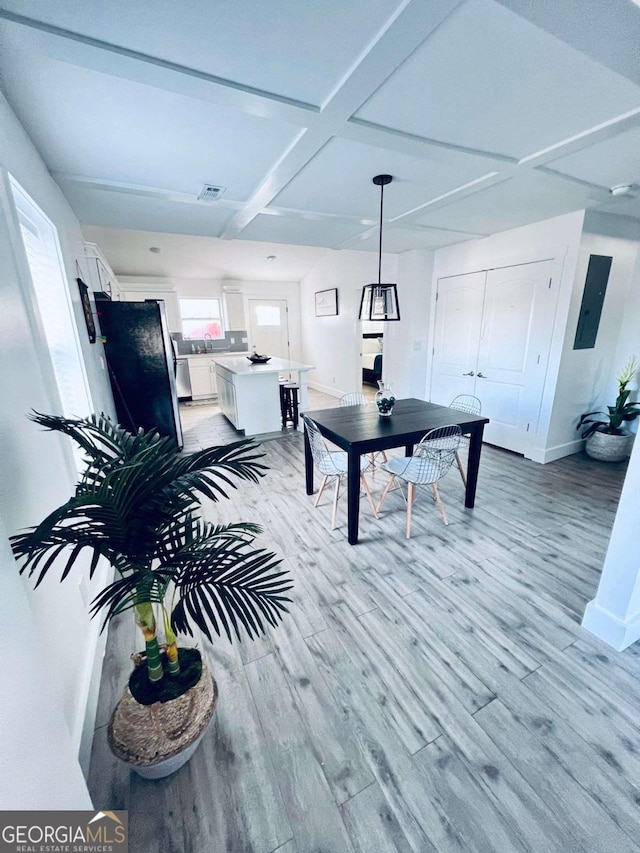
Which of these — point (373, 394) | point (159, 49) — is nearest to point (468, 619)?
point (159, 49)

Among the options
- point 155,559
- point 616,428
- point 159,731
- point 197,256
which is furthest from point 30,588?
point 197,256

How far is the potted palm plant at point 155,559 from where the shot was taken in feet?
2.82

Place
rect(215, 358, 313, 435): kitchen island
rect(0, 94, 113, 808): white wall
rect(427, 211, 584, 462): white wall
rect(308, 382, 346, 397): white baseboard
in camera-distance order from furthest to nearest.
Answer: rect(308, 382, 346, 397): white baseboard, rect(215, 358, 313, 435): kitchen island, rect(427, 211, 584, 462): white wall, rect(0, 94, 113, 808): white wall

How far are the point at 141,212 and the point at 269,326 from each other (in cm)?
502

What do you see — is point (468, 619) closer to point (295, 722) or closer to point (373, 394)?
point (295, 722)

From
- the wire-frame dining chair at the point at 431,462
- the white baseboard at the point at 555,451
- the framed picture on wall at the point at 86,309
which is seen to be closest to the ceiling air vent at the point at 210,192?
the framed picture on wall at the point at 86,309

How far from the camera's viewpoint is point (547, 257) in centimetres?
338

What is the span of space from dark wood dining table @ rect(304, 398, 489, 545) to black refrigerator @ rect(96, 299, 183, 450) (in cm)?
195

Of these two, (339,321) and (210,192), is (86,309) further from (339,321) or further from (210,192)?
(339,321)

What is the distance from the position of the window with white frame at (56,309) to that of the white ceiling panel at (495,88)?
1.89m

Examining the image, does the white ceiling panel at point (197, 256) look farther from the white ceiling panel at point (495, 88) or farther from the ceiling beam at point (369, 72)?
the white ceiling panel at point (495, 88)

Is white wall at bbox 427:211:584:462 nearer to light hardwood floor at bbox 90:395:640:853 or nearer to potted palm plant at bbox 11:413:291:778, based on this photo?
light hardwood floor at bbox 90:395:640:853

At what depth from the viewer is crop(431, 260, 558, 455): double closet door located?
3.55 metres

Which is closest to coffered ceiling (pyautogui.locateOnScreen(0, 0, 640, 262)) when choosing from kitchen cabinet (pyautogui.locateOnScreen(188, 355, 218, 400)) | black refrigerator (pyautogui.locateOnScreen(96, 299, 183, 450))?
black refrigerator (pyautogui.locateOnScreen(96, 299, 183, 450))
